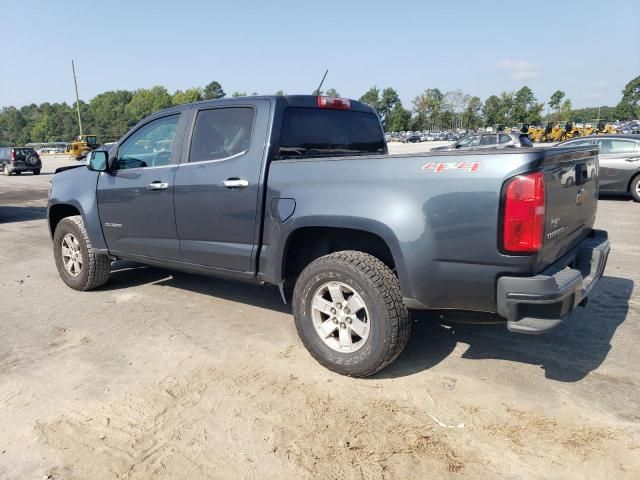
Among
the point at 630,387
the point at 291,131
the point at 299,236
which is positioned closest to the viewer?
the point at 630,387

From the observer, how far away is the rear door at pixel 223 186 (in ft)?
12.4

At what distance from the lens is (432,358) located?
3.67 meters

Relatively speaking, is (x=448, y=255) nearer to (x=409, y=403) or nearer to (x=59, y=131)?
(x=409, y=403)

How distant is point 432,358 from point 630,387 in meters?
1.24

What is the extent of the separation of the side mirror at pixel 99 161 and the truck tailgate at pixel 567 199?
3906 millimetres

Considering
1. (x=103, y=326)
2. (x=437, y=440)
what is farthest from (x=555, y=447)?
(x=103, y=326)

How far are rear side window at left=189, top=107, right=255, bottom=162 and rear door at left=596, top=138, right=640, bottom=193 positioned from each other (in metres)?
10.3

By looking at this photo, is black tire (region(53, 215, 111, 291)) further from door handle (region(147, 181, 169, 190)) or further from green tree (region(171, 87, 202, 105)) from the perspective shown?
green tree (region(171, 87, 202, 105))

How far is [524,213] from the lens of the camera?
2.69 meters

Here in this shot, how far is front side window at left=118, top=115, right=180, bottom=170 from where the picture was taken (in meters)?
4.46

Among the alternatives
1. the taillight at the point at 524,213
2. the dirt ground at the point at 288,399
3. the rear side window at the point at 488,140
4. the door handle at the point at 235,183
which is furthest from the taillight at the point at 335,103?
the rear side window at the point at 488,140

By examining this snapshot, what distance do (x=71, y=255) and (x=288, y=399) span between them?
Answer: 354cm

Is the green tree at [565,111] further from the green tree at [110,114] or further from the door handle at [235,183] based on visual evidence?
the door handle at [235,183]

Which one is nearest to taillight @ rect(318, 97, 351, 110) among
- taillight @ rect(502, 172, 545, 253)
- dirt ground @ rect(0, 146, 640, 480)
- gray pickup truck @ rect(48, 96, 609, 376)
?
gray pickup truck @ rect(48, 96, 609, 376)
